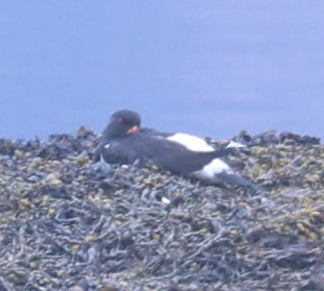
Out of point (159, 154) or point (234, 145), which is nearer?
point (159, 154)

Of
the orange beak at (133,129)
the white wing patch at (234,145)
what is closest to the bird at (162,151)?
the orange beak at (133,129)

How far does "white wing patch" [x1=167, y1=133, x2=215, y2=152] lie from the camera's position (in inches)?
395

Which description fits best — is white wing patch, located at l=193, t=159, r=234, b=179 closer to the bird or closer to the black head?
the bird

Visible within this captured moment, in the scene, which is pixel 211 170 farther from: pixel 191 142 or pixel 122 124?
pixel 122 124

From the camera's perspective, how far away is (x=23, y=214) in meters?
8.50

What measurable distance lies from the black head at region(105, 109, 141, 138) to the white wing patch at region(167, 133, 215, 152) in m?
0.33

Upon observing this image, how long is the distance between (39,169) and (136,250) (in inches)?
75.7

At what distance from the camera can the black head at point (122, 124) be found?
10.4m

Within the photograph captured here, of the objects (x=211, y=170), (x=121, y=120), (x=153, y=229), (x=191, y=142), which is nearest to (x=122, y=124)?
(x=121, y=120)

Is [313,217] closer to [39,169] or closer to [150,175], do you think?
[150,175]

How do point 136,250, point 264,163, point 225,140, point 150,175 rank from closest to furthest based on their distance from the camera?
point 136,250 < point 150,175 < point 264,163 < point 225,140

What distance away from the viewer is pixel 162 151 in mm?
9789

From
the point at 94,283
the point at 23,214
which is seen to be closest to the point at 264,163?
the point at 23,214

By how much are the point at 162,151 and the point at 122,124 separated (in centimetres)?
71
